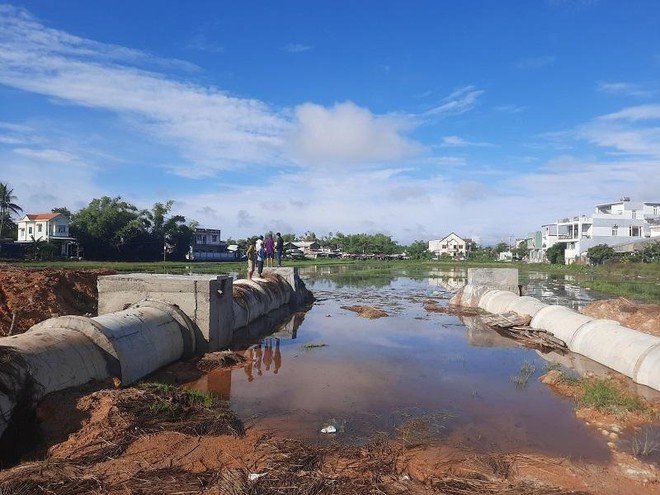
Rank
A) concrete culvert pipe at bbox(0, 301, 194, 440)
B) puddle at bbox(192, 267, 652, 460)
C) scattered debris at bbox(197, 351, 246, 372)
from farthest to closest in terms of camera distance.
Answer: scattered debris at bbox(197, 351, 246, 372) → puddle at bbox(192, 267, 652, 460) → concrete culvert pipe at bbox(0, 301, 194, 440)

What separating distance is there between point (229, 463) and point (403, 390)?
436 cm

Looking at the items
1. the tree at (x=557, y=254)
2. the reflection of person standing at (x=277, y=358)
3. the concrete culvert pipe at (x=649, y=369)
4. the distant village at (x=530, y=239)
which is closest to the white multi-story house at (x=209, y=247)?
the distant village at (x=530, y=239)

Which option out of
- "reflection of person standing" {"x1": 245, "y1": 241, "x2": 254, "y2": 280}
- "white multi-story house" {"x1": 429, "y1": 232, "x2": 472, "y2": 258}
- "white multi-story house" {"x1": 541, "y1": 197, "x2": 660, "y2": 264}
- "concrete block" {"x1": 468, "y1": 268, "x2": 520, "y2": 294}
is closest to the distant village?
"white multi-story house" {"x1": 541, "y1": 197, "x2": 660, "y2": 264}

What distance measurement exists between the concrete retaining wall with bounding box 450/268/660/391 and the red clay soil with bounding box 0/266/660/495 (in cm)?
403

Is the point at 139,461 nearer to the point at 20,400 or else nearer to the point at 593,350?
the point at 20,400

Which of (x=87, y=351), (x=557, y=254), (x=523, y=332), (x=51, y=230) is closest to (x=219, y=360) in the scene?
(x=87, y=351)

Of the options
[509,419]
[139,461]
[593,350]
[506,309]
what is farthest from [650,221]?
[139,461]

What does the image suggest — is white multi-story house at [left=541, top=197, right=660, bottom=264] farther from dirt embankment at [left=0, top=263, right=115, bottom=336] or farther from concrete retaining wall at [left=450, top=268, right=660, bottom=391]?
dirt embankment at [left=0, top=263, right=115, bottom=336]

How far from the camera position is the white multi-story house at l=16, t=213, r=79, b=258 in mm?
55188

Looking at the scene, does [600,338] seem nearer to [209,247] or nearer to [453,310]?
[453,310]

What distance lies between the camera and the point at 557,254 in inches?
2926

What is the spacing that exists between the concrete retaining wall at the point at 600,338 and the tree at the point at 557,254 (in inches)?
2394

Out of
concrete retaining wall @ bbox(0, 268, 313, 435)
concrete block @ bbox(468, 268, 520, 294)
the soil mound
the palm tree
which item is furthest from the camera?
the palm tree

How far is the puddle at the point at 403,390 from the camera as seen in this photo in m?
6.82
